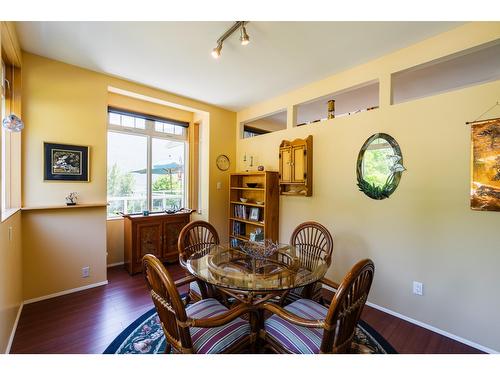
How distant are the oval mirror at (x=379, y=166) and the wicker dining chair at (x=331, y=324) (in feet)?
4.69

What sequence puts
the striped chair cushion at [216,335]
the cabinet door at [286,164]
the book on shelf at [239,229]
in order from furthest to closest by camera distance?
the book on shelf at [239,229]
the cabinet door at [286,164]
the striped chair cushion at [216,335]

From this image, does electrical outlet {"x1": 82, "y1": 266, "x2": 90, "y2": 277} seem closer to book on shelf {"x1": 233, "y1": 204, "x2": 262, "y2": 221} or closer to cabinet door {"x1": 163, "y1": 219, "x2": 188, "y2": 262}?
cabinet door {"x1": 163, "y1": 219, "x2": 188, "y2": 262}

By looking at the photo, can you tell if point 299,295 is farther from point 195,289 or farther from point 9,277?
point 9,277

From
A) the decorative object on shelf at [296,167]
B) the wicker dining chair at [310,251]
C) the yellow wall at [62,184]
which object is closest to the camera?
the wicker dining chair at [310,251]

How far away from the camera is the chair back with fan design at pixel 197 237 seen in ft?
7.41

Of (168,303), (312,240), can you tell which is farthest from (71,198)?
(312,240)

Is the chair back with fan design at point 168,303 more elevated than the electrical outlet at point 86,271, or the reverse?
the chair back with fan design at point 168,303

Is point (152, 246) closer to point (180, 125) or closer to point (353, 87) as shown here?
point (180, 125)

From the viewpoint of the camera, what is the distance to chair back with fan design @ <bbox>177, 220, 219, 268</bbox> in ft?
7.41

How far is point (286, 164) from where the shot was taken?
3264mm

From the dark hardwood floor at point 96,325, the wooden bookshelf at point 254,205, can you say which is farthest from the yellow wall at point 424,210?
the wooden bookshelf at point 254,205

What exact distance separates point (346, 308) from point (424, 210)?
5.19 feet

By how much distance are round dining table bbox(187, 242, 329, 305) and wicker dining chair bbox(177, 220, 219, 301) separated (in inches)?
5.4

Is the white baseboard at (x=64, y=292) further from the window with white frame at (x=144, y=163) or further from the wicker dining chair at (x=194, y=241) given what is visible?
the wicker dining chair at (x=194, y=241)
